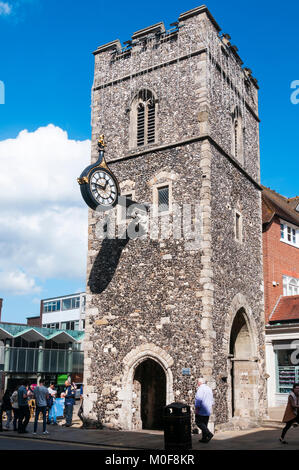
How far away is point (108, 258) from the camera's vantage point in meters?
17.0

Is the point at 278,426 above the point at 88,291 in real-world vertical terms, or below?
below

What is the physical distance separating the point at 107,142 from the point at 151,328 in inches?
284

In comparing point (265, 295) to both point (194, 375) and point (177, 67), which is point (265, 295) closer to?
point (194, 375)

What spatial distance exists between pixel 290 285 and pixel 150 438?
40.1ft

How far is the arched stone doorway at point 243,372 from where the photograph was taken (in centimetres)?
1720

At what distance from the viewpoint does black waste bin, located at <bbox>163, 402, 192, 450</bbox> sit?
10.6 m

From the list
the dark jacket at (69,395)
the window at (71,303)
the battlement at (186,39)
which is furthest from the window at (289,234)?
the window at (71,303)

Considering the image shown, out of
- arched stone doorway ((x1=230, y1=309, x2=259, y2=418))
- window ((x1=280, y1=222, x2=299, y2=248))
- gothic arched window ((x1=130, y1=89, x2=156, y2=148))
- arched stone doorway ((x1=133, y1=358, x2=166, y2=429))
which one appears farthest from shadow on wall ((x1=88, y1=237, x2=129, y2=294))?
window ((x1=280, y1=222, x2=299, y2=248))

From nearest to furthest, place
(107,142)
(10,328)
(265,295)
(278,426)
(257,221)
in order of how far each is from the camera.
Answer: (278,426) → (107,142) → (257,221) → (265,295) → (10,328)

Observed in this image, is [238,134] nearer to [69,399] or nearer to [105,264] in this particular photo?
[105,264]

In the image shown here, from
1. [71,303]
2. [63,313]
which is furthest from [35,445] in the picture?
[63,313]

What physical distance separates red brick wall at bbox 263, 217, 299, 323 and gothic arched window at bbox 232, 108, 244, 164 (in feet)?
14.2

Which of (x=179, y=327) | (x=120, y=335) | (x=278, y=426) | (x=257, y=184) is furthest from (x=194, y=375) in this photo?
(x=257, y=184)

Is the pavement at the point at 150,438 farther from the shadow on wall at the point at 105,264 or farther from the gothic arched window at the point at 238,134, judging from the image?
the gothic arched window at the point at 238,134
